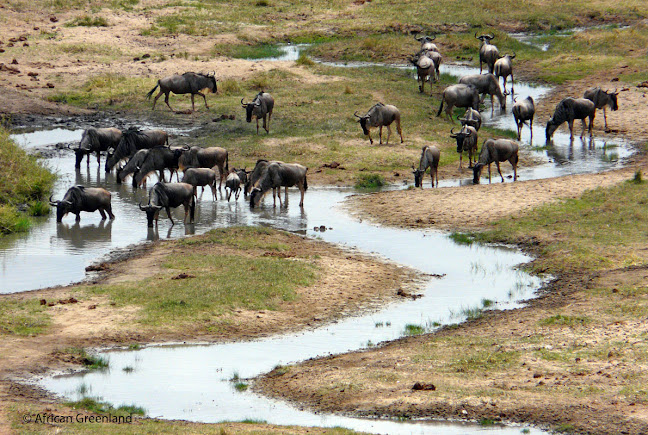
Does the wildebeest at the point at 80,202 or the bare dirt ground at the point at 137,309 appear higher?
Result: the wildebeest at the point at 80,202

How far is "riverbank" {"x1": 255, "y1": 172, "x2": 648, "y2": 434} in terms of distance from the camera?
1248cm

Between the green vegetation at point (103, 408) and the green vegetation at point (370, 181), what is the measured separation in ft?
47.2

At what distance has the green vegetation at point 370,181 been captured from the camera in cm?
2662

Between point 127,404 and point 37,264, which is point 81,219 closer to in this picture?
point 37,264

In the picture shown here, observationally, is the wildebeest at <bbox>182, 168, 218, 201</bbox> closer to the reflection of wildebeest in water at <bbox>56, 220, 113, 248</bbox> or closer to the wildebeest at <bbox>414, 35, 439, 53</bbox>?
the reflection of wildebeest in water at <bbox>56, 220, 113, 248</bbox>

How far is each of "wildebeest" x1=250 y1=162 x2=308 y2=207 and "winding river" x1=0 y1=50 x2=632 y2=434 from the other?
449 mm

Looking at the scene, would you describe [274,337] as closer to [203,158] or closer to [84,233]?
[84,233]

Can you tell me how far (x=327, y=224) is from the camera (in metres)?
23.0

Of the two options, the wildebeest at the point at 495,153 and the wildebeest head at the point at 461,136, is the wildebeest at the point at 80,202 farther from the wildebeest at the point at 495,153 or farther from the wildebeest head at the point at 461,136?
the wildebeest head at the point at 461,136

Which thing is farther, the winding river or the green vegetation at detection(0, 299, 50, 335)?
the green vegetation at detection(0, 299, 50, 335)

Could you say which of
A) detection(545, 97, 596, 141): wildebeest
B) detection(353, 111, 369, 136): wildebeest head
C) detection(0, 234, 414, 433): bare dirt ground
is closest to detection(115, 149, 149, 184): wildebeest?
detection(0, 234, 414, 433): bare dirt ground

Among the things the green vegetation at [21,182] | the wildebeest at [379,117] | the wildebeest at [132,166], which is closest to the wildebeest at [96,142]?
the wildebeest at [132,166]

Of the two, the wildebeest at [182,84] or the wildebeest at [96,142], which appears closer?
the wildebeest at [96,142]

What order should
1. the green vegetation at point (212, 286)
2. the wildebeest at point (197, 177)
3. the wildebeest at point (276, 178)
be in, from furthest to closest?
the wildebeest at point (197, 177) < the wildebeest at point (276, 178) < the green vegetation at point (212, 286)
